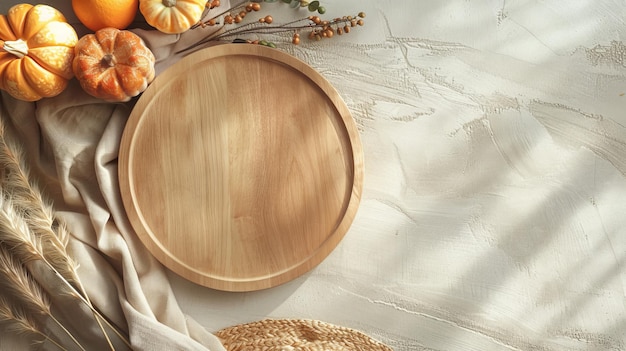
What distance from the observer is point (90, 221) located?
1702 millimetres

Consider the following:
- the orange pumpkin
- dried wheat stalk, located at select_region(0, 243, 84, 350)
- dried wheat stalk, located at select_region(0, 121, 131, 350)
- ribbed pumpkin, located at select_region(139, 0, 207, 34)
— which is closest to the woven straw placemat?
dried wheat stalk, located at select_region(0, 121, 131, 350)

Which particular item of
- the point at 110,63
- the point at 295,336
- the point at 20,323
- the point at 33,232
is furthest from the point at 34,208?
the point at 295,336

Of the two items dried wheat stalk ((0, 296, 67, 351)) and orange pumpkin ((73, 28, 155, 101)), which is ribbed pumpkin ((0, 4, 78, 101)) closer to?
orange pumpkin ((73, 28, 155, 101))

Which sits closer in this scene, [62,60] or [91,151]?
[62,60]

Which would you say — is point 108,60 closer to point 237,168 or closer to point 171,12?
point 171,12

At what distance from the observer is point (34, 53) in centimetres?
155

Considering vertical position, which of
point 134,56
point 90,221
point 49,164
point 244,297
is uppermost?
point 134,56

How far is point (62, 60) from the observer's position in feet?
5.21

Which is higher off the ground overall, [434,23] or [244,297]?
[434,23]

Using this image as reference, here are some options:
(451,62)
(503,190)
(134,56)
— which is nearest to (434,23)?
(451,62)

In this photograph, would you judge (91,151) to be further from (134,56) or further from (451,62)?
(451,62)

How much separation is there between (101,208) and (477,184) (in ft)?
3.53

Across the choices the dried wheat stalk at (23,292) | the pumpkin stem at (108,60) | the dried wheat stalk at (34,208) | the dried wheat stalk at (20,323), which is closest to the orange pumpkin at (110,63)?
the pumpkin stem at (108,60)

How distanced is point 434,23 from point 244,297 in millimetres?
972
